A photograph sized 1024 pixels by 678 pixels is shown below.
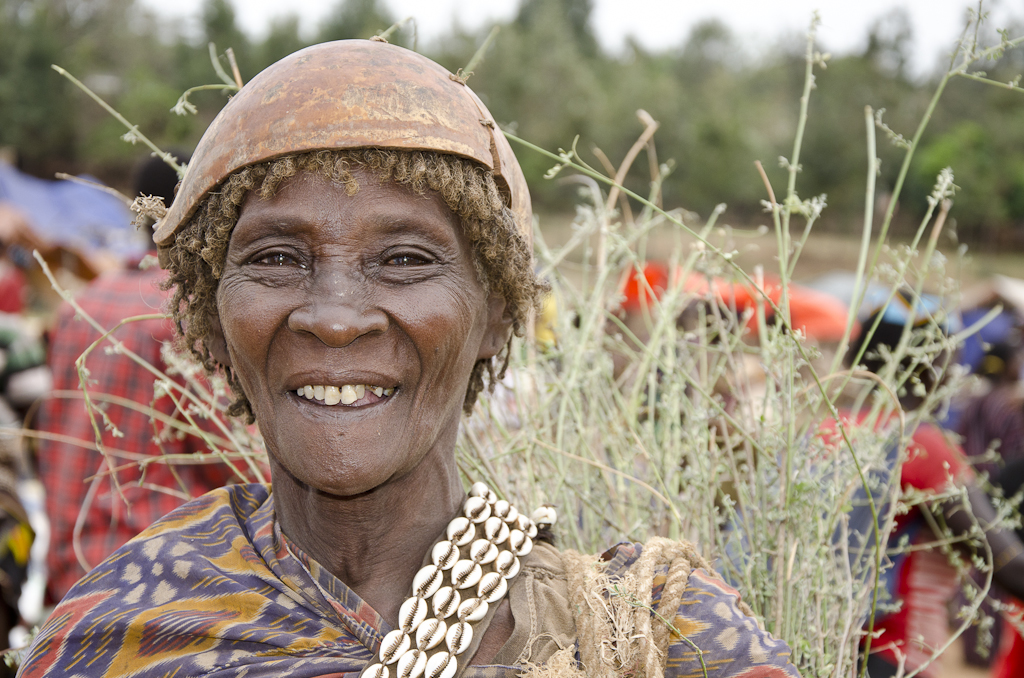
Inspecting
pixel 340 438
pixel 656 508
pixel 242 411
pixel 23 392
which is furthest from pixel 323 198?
pixel 23 392

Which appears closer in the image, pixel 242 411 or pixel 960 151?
pixel 242 411

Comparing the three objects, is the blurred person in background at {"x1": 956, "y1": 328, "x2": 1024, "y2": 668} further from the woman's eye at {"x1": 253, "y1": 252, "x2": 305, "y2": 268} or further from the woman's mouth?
the woman's eye at {"x1": 253, "y1": 252, "x2": 305, "y2": 268}

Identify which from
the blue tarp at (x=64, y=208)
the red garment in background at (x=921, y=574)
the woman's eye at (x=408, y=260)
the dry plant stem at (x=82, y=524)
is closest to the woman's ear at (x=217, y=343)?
the woman's eye at (x=408, y=260)

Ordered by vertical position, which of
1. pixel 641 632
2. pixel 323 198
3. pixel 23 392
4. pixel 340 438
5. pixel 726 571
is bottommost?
pixel 23 392

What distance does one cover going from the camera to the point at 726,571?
1830 mm

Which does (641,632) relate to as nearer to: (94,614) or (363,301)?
(363,301)

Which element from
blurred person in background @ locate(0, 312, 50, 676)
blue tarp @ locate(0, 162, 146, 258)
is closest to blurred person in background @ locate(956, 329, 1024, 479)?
blurred person in background @ locate(0, 312, 50, 676)

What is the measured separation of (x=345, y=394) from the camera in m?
1.38

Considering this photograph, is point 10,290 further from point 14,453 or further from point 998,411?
point 998,411

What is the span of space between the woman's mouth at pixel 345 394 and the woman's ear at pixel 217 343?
29cm

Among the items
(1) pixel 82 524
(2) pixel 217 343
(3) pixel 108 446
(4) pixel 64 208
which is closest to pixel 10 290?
(3) pixel 108 446

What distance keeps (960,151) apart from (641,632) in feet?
80.7

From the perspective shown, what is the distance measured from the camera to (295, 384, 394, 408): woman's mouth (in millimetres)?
1379

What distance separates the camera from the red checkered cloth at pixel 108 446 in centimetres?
298
